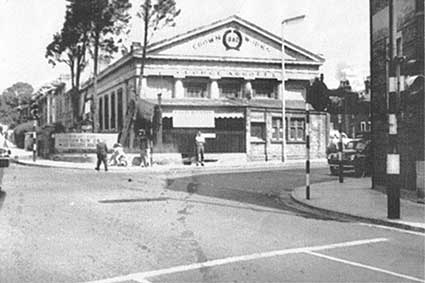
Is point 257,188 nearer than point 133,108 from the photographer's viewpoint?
Yes

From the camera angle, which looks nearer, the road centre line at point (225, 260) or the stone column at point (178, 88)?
the road centre line at point (225, 260)

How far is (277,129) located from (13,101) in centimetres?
7761

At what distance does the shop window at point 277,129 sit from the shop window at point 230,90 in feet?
16.0

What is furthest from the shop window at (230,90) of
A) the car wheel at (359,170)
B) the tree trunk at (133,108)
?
the car wheel at (359,170)

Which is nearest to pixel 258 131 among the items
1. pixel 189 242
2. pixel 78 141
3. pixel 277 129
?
pixel 277 129

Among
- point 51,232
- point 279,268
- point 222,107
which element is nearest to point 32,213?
point 51,232

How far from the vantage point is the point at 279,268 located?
7.45 meters

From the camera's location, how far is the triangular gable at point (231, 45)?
4384 centimetres

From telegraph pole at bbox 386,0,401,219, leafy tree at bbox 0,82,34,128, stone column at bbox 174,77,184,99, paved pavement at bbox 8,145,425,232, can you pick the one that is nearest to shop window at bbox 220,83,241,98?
stone column at bbox 174,77,184,99

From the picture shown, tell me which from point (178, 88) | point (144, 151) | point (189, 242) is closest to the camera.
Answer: point (189, 242)

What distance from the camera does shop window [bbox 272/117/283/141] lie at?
41.8m

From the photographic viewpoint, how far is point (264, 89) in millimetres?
46656

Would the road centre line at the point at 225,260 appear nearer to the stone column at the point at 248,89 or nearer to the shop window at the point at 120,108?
the stone column at the point at 248,89

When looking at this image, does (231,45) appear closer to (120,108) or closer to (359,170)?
(120,108)
